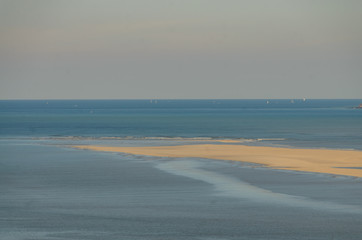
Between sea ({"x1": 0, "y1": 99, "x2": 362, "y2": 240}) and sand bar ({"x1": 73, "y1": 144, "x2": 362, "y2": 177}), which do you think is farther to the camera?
sand bar ({"x1": 73, "y1": 144, "x2": 362, "y2": 177})

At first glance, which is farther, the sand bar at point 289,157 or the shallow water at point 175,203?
the sand bar at point 289,157

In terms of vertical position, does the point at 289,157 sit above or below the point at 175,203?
below

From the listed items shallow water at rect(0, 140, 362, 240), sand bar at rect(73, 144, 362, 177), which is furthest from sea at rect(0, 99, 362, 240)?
sand bar at rect(73, 144, 362, 177)

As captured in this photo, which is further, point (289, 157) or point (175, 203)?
point (289, 157)

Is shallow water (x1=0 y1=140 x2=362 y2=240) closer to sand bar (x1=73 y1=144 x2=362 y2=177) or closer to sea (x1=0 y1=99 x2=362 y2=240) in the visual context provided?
sea (x1=0 y1=99 x2=362 y2=240)

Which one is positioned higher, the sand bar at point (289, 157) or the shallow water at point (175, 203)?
the shallow water at point (175, 203)

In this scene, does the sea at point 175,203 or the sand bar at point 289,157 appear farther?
the sand bar at point 289,157

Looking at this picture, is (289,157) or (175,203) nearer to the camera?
(175,203)

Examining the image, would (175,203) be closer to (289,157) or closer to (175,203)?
(175,203)

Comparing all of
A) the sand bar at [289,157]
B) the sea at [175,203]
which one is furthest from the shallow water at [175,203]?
the sand bar at [289,157]

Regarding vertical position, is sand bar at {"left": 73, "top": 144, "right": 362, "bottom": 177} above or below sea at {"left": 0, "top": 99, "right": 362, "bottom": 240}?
below

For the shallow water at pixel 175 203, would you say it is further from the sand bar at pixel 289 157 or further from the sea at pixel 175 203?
the sand bar at pixel 289 157

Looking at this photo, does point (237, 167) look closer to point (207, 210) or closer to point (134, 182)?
point (134, 182)

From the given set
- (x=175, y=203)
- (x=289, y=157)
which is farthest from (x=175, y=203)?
(x=289, y=157)
